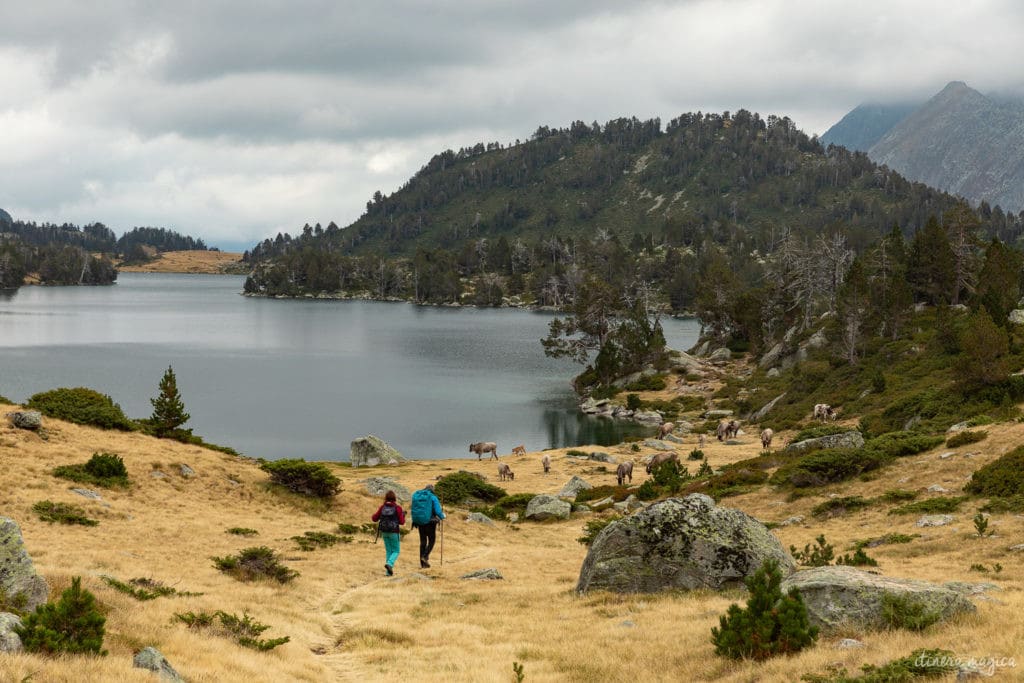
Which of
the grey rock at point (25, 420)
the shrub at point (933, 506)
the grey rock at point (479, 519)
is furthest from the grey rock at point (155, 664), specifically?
the grey rock at point (25, 420)

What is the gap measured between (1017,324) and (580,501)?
Result: 117ft

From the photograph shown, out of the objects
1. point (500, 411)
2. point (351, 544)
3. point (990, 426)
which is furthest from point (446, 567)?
point (500, 411)

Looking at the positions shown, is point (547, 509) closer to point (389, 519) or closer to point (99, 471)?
point (389, 519)

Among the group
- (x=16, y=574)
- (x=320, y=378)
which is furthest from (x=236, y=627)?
(x=320, y=378)

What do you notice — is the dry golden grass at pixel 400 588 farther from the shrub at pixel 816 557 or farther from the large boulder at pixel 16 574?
the shrub at pixel 816 557

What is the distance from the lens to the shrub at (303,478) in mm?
32188

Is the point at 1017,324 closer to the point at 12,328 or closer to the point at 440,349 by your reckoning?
the point at 440,349

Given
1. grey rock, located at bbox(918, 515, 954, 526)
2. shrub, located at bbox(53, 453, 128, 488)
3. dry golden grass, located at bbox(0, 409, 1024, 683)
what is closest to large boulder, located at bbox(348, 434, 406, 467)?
dry golden grass, located at bbox(0, 409, 1024, 683)

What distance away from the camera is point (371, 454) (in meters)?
51.4

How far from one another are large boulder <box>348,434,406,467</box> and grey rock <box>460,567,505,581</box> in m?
29.8

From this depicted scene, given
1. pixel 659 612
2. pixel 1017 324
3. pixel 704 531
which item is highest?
pixel 1017 324

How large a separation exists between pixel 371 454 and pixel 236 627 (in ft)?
125

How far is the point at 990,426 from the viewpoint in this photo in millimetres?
30328

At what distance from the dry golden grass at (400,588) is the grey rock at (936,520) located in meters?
0.39
